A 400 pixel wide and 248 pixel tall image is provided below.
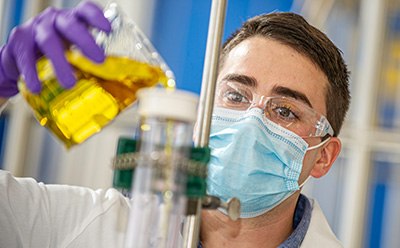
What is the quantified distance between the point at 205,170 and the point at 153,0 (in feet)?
9.68

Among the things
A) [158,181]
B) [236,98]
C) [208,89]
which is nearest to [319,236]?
[236,98]

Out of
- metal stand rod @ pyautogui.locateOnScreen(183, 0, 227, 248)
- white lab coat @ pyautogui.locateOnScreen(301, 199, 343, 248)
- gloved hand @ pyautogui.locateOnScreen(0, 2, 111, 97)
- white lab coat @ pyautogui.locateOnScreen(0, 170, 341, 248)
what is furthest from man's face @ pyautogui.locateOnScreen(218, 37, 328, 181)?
gloved hand @ pyautogui.locateOnScreen(0, 2, 111, 97)

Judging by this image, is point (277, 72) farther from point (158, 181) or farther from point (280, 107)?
point (158, 181)

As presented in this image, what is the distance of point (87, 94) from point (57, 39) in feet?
0.32

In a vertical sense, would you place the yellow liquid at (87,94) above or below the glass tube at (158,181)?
above

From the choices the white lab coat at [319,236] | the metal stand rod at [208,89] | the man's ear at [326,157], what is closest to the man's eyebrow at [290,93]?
the man's ear at [326,157]

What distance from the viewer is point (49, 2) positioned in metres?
3.58

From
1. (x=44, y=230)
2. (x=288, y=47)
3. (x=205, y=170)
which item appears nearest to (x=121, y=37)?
(x=205, y=170)

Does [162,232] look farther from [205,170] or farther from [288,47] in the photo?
[288,47]

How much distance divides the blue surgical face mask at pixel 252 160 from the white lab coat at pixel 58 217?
0.18 meters

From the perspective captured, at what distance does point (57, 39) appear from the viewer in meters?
0.87

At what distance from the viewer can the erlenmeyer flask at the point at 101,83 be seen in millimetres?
905

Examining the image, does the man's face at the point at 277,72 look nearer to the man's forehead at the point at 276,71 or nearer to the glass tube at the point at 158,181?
the man's forehead at the point at 276,71

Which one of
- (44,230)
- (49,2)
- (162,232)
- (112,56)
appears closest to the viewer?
(162,232)
